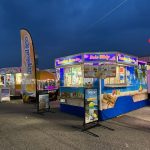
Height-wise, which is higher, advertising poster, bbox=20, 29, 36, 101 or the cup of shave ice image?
advertising poster, bbox=20, 29, 36, 101

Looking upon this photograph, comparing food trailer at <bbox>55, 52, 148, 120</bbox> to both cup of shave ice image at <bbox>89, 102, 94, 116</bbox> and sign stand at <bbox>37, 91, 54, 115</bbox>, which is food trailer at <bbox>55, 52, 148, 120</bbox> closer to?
sign stand at <bbox>37, 91, 54, 115</bbox>

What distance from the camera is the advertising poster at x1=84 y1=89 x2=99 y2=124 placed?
7910 millimetres

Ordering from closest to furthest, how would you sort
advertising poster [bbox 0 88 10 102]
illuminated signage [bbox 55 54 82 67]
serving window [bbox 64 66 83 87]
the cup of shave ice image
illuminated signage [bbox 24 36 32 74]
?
the cup of shave ice image
illuminated signage [bbox 55 54 82 67]
serving window [bbox 64 66 83 87]
illuminated signage [bbox 24 36 32 74]
advertising poster [bbox 0 88 10 102]

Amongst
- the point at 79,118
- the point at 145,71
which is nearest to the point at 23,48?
the point at 79,118

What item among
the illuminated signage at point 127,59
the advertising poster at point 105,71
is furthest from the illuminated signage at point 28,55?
the advertising poster at point 105,71

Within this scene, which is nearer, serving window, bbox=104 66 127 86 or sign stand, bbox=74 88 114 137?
sign stand, bbox=74 88 114 137

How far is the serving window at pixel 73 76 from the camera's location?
12113mm

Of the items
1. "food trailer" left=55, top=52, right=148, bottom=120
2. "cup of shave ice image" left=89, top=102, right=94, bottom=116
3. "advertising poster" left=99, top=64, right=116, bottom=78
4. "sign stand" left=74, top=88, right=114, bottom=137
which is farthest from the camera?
"food trailer" left=55, top=52, right=148, bottom=120

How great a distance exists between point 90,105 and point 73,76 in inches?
175

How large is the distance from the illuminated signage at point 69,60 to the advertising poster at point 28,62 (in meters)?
1.66

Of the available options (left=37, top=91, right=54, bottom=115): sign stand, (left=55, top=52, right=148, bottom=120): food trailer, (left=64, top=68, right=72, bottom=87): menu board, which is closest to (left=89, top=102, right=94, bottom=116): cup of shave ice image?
(left=55, top=52, right=148, bottom=120): food trailer

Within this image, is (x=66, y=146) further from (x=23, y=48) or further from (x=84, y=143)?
(x=23, y=48)

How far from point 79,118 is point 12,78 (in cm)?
1344

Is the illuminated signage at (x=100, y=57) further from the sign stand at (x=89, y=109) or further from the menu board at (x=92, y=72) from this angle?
the sign stand at (x=89, y=109)
